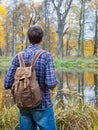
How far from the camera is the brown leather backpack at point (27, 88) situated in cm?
417

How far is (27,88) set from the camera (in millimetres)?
4172

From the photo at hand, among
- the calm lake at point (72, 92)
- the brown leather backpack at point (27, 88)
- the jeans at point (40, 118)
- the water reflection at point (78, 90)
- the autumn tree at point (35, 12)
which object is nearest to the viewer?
the brown leather backpack at point (27, 88)

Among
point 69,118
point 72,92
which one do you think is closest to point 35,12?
point 72,92

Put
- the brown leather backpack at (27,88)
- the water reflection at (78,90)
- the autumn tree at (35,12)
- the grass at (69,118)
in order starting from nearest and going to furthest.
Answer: the brown leather backpack at (27,88)
the grass at (69,118)
the water reflection at (78,90)
the autumn tree at (35,12)

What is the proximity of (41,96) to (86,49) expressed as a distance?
186ft

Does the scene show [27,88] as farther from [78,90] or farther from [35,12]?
[35,12]

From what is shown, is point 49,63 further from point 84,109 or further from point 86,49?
point 86,49

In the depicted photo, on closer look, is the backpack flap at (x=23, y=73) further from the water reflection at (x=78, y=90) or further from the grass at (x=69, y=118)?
the water reflection at (x=78, y=90)

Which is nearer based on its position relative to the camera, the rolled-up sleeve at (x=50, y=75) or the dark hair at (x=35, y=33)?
the rolled-up sleeve at (x=50, y=75)

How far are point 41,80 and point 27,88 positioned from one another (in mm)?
217

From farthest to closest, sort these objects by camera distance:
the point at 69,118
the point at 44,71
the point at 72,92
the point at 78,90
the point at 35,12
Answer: the point at 35,12 < the point at 78,90 < the point at 72,92 < the point at 69,118 < the point at 44,71

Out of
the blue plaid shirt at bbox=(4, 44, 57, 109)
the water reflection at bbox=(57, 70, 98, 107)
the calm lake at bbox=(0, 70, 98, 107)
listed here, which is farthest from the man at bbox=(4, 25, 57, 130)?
the water reflection at bbox=(57, 70, 98, 107)

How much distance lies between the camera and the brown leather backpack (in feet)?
13.7

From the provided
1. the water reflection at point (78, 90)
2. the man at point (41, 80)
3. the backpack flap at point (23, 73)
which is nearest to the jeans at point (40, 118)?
the man at point (41, 80)
